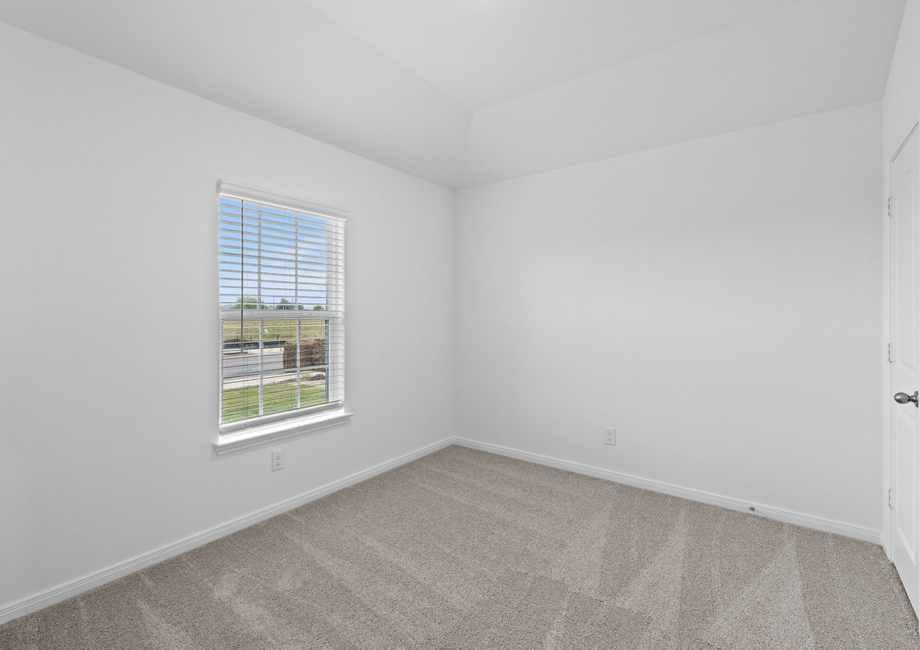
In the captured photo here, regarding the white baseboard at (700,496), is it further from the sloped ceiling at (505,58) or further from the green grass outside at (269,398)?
the sloped ceiling at (505,58)

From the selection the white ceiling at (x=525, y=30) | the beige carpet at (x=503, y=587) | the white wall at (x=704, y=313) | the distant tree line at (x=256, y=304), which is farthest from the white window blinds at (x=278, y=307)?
the white wall at (x=704, y=313)

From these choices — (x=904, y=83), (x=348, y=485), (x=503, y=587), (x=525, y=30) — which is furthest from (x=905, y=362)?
(x=348, y=485)

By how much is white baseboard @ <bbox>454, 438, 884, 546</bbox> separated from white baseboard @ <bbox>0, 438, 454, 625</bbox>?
1.24 metres

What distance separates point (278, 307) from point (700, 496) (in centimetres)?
301

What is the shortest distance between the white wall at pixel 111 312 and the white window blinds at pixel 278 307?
0.37ft

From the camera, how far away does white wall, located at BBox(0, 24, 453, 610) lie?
6.07ft

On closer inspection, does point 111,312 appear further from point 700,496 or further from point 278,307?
point 700,496

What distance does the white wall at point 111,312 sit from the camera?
1.85m

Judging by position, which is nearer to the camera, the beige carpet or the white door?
the beige carpet

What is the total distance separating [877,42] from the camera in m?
2.13

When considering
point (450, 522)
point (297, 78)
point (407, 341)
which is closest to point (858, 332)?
point (450, 522)

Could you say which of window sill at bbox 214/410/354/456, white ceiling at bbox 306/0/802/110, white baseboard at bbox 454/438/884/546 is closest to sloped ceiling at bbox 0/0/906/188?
white ceiling at bbox 306/0/802/110

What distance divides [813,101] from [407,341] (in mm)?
3045

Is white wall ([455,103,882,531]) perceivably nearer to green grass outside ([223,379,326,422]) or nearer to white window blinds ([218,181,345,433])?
white window blinds ([218,181,345,433])
